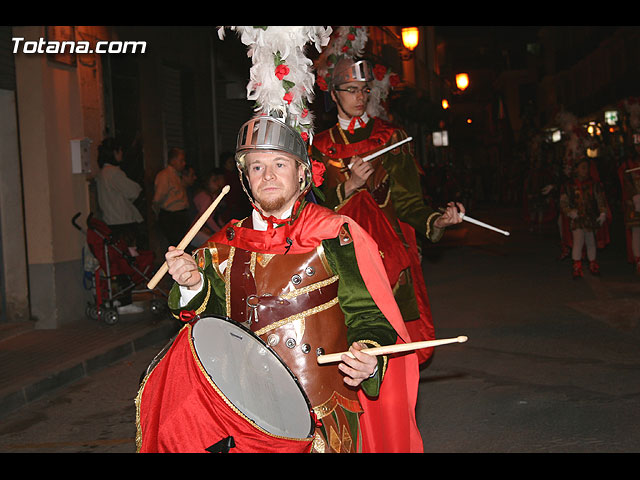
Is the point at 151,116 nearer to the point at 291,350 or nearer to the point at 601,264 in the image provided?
the point at 601,264

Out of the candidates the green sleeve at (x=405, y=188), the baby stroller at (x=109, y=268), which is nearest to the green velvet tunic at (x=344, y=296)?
the green sleeve at (x=405, y=188)

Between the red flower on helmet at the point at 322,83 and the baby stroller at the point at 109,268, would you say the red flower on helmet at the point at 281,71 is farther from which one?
the baby stroller at the point at 109,268

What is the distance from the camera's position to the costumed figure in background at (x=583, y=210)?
1292 centimetres

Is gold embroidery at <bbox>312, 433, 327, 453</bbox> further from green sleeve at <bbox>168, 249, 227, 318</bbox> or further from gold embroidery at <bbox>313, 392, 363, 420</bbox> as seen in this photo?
green sleeve at <bbox>168, 249, 227, 318</bbox>

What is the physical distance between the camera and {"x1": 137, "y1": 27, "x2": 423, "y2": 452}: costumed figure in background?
3109 mm

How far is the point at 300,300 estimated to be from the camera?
3.25 meters

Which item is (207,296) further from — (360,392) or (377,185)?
(377,185)

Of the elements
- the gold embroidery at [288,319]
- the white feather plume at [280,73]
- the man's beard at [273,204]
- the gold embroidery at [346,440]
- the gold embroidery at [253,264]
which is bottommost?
the gold embroidery at [346,440]

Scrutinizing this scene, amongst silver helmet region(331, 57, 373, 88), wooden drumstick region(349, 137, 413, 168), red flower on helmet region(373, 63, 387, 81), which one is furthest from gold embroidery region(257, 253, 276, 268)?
red flower on helmet region(373, 63, 387, 81)

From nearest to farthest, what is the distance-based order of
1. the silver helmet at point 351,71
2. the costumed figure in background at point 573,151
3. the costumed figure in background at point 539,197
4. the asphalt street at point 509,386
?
1. the asphalt street at point 509,386
2. the silver helmet at point 351,71
3. the costumed figure in background at point 573,151
4. the costumed figure in background at point 539,197

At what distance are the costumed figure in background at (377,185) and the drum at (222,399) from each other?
2.43 metres

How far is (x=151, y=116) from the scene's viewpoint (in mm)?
14461

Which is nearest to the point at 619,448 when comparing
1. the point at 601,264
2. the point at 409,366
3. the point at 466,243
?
the point at 409,366

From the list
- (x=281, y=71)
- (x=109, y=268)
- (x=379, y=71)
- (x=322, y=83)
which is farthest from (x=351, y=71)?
(x=109, y=268)
